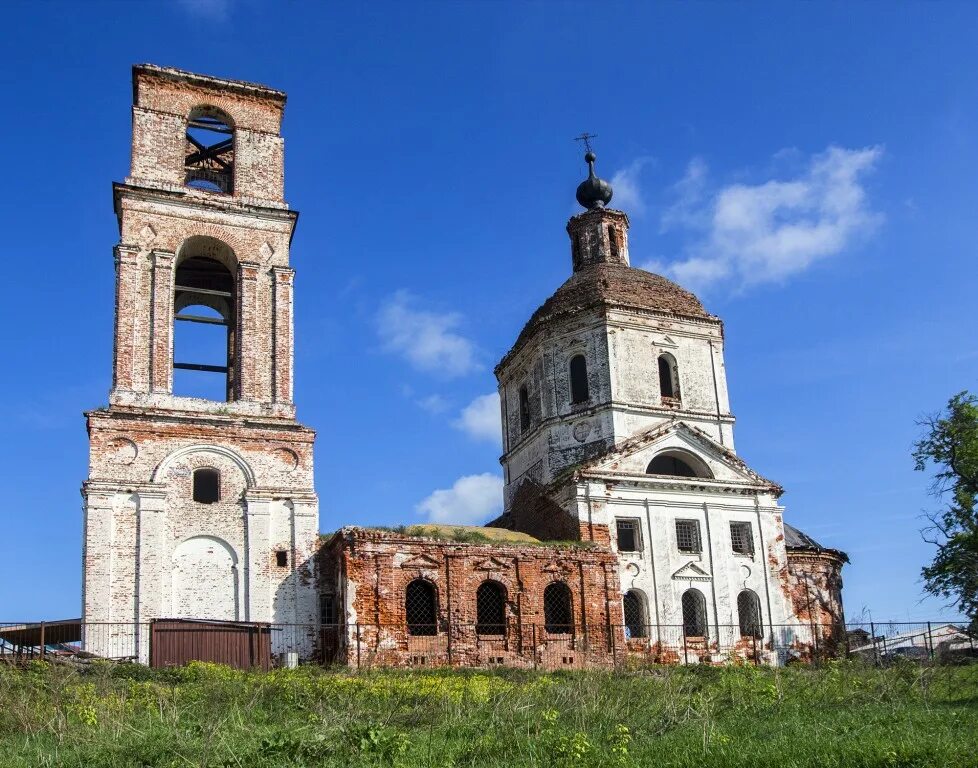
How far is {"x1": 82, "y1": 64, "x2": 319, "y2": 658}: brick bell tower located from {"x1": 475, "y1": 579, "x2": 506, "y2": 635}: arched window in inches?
143

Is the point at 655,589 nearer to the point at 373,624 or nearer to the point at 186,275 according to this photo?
the point at 373,624

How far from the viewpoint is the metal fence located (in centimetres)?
1995

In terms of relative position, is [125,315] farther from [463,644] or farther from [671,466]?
[671,466]

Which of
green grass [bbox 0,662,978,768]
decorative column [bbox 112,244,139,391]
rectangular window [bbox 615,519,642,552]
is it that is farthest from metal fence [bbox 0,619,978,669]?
decorative column [bbox 112,244,139,391]

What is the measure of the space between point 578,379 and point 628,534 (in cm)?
452

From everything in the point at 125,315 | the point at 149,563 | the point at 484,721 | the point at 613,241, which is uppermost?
the point at 613,241

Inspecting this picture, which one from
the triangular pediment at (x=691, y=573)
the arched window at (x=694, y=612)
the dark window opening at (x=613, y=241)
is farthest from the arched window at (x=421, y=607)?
the dark window opening at (x=613, y=241)

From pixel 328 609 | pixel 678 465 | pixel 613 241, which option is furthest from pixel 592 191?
pixel 328 609

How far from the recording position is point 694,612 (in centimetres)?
2592

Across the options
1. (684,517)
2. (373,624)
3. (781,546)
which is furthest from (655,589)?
(373,624)

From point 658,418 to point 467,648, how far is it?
28.3 feet

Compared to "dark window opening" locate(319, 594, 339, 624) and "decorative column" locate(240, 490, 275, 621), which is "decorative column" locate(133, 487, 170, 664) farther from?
"dark window opening" locate(319, 594, 339, 624)

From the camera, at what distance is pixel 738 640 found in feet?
83.8

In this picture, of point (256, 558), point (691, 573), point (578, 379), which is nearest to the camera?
point (256, 558)
